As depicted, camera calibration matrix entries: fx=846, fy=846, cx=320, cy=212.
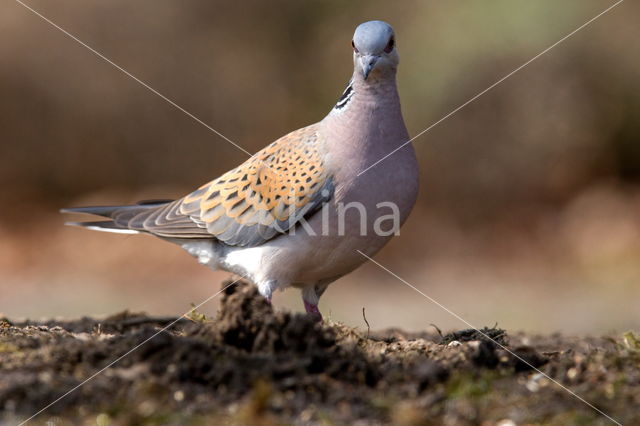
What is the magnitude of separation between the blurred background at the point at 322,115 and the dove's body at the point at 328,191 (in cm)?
505

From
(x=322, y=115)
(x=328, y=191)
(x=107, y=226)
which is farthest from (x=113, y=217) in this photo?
(x=322, y=115)

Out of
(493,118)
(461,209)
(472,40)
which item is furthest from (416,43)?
(461,209)

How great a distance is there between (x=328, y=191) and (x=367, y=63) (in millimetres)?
933

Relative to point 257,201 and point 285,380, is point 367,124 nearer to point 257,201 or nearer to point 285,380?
point 257,201

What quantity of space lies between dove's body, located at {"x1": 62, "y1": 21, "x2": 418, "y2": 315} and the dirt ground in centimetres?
145

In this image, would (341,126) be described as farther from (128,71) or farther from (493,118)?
(128,71)

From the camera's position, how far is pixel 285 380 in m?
3.81

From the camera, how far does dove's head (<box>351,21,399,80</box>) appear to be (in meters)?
5.92

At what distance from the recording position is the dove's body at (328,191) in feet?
19.4

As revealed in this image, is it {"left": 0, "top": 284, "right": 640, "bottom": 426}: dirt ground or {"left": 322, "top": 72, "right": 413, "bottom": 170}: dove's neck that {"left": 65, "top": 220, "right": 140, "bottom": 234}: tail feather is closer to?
{"left": 322, "top": 72, "right": 413, "bottom": 170}: dove's neck

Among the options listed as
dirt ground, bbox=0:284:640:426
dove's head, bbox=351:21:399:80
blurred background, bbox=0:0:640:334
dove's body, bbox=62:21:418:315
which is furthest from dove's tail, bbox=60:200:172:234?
blurred background, bbox=0:0:640:334

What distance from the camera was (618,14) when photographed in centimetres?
1323

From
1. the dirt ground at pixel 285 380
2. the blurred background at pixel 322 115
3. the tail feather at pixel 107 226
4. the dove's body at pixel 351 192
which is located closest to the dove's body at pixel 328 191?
the dove's body at pixel 351 192

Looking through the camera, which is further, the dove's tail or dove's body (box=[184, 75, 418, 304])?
the dove's tail
